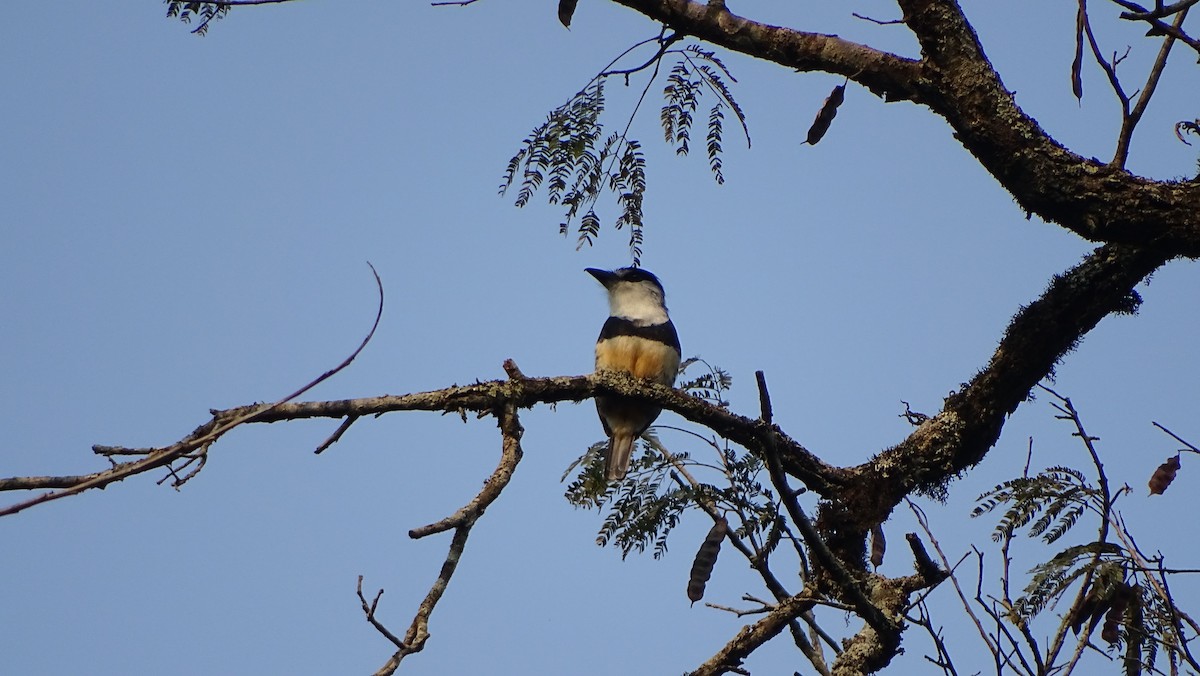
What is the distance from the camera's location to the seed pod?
347 centimetres

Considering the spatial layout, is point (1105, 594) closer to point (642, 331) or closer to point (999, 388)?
point (999, 388)

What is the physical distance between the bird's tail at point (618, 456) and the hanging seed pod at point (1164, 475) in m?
1.89

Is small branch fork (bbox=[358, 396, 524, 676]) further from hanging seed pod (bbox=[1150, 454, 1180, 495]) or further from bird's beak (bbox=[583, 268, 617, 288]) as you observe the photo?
bird's beak (bbox=[583, 268, 617, 288])

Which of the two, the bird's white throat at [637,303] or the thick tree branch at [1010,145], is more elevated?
the bird's white throat at [637,303]

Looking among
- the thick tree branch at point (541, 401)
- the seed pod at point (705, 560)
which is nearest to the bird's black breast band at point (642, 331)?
the thick tree branch at point (541, 401)

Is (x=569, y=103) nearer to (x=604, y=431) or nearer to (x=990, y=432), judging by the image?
(x=990, y=432)

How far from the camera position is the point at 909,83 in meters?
3.16

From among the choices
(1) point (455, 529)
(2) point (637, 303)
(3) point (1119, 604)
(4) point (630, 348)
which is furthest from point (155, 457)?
(2) point (637, 303)

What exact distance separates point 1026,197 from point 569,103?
1.62 meters

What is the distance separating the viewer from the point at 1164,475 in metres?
3.45

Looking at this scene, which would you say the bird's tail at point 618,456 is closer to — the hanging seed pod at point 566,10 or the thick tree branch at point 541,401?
the thick tree branch at point 541,401

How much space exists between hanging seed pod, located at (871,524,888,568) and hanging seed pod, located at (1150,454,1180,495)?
857mm

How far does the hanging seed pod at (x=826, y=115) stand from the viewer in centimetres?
338

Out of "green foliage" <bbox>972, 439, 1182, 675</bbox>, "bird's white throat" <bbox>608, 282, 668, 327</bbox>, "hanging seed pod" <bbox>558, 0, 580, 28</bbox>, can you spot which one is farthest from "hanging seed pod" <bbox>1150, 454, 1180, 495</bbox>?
"bird's white throat" <bbox>608, 282, 668, 327</bbox>
